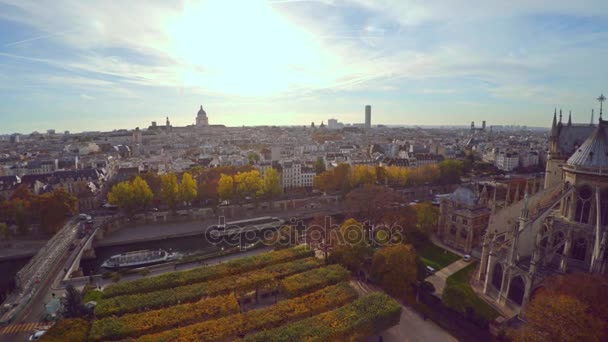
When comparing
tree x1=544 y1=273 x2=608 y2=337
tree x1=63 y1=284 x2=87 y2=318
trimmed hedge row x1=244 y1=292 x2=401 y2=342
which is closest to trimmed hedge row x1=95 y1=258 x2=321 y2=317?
tree x1=63 y1=284 x2=87 y2=318

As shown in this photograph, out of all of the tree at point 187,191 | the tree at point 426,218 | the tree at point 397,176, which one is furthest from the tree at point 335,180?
the tree at point 187,191

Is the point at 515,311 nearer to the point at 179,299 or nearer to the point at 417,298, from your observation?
the point at 417,298

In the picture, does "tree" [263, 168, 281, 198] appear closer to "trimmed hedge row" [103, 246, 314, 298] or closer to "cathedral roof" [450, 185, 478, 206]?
"trimmed hedge row" [103, 246, 314, 298]

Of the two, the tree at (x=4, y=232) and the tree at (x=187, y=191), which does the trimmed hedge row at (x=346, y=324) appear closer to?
the tree at (x=187, y=191)

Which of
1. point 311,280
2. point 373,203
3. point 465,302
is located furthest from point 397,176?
point 311,280

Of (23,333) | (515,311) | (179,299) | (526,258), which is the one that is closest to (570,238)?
(526,258)
